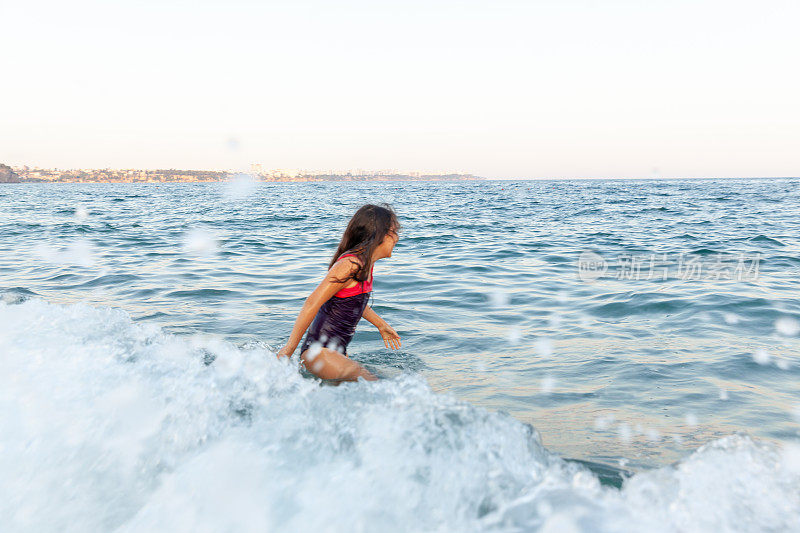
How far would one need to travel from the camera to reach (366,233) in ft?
13.9

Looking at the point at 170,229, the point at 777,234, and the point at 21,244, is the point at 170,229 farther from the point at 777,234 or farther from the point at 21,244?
the point at 777,234

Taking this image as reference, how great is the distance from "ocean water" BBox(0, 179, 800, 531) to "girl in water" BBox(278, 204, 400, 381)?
471 mm

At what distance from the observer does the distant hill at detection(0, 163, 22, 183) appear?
157750 mm

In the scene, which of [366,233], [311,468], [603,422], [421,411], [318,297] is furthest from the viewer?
[366,233]

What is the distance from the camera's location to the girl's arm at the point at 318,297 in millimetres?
4027

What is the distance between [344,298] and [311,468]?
6.68ft

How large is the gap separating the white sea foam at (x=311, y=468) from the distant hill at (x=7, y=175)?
643ft

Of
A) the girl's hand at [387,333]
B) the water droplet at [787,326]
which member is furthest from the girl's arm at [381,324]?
the water droplet at [787,326]

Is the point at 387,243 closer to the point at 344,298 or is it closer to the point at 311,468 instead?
the point at 344,298

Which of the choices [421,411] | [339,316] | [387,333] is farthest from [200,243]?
[421,411]

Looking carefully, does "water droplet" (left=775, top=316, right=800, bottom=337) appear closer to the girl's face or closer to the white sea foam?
the white sea foam

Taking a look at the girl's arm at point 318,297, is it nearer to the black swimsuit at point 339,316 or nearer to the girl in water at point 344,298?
the girl in water at point 344,298

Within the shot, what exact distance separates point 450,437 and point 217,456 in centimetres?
120

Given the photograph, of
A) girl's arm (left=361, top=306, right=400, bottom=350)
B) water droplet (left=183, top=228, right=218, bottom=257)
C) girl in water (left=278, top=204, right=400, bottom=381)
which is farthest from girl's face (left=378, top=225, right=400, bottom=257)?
water droplet (left=183, top=228, right=218, bottom=257)
